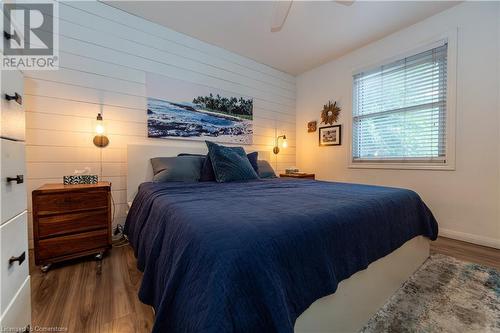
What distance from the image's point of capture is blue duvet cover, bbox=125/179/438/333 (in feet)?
2.11

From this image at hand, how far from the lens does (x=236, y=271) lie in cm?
66

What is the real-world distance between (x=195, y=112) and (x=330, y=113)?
2.20 m

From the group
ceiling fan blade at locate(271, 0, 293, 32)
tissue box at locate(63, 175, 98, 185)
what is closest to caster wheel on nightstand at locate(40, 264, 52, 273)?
tissue box at locate(63, 175, 98, 185)

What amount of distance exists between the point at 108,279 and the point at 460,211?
3.50m

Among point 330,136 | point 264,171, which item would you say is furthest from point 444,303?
point 330,136

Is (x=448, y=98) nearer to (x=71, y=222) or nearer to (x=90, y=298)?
(x=90, y=298)

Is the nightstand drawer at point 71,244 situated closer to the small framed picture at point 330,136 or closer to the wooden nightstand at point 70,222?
the wooden nightstand at point 70,222

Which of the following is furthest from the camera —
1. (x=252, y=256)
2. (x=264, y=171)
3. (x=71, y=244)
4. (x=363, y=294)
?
(x=264, y=171)

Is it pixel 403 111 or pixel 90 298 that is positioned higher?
pixel 403 111

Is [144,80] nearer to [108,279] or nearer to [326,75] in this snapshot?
[108,279]

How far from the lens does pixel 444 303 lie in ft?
4.33

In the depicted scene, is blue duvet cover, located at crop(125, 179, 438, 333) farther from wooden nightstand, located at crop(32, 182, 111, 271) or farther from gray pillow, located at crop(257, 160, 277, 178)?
gray pillow, located at crop(257, 160, 277, 178)

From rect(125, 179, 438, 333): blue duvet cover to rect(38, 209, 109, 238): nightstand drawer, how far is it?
0.84m

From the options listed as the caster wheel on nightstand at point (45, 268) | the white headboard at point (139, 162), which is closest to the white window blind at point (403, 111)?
the white headboard at point (139, 162)
